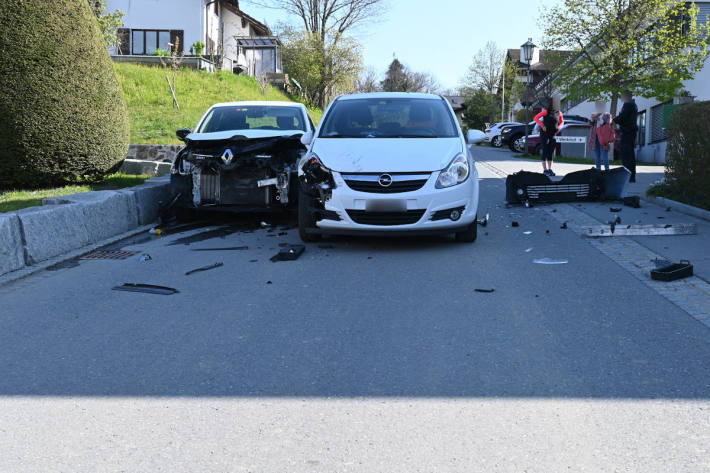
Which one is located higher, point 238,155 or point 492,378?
point 238,155

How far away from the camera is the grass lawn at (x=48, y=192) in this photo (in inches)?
377

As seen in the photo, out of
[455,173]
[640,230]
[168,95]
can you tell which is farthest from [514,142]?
[455,173]

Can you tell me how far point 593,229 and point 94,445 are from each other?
713 centimetres

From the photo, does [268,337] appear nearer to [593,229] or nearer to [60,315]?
[60,315]

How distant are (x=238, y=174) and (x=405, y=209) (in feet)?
10.1

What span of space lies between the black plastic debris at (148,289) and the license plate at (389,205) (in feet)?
7.99

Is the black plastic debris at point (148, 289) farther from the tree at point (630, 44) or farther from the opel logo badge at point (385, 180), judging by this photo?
the tree at point (630, 44)

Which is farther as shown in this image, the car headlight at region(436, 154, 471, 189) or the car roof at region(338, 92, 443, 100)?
the car roof at region(338, 92, 443, 100)

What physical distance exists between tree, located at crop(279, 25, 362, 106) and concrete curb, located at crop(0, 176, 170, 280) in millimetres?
41903

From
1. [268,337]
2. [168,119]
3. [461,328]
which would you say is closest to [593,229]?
[461,328]

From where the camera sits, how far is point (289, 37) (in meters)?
54.2

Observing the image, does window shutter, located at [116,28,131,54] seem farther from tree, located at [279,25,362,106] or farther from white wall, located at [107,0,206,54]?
tree, located at [279,25,362,106]

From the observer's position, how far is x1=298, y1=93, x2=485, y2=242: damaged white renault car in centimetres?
808

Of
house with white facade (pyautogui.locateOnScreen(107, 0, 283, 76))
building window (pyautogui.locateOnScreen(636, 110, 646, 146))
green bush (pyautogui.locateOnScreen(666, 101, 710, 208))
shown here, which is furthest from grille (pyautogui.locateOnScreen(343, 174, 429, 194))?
house with white facade (pyautogui.locateOnScreen(107, 0, 283, 76))
